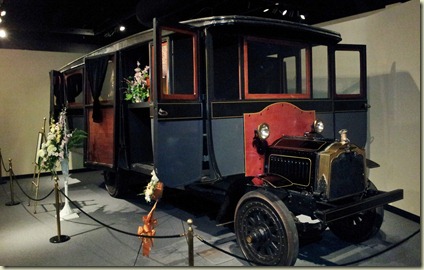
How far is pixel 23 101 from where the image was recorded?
7781 mm

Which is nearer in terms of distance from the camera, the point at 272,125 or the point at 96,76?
the point at 272,125

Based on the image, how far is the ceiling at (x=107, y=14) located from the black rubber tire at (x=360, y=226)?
2.53 metres

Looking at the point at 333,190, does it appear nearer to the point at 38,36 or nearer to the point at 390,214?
the point at 390,214

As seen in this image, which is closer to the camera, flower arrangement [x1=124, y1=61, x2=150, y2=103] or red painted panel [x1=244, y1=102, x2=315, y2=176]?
red painted panel [x1=244, y1=102, x2=315, y2=176]

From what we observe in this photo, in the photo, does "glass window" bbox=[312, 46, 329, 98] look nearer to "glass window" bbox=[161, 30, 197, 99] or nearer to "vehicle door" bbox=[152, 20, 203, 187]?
"glass window" bbox=[161, 30, 197, 99]

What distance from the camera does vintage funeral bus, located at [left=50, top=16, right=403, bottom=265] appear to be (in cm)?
330

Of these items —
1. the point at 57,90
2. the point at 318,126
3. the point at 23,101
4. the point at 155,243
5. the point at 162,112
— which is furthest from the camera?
the point at 23,101

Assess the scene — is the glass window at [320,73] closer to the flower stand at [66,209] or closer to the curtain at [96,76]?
the curtain at [96,76]

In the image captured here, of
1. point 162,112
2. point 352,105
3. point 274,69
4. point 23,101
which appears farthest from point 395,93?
point 23,101

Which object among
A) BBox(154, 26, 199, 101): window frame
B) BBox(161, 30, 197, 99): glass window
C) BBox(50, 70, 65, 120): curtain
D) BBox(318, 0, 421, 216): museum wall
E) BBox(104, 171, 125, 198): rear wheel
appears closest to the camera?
BBox(154, 26, 199, 101): window frame

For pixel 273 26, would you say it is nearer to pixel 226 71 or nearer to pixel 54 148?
pixel 226 71

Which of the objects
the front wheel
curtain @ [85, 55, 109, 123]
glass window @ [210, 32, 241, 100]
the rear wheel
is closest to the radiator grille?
the front wheel

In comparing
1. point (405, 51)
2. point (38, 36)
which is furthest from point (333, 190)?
Answer: point (38, 36)

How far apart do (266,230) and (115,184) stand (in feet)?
10.7
